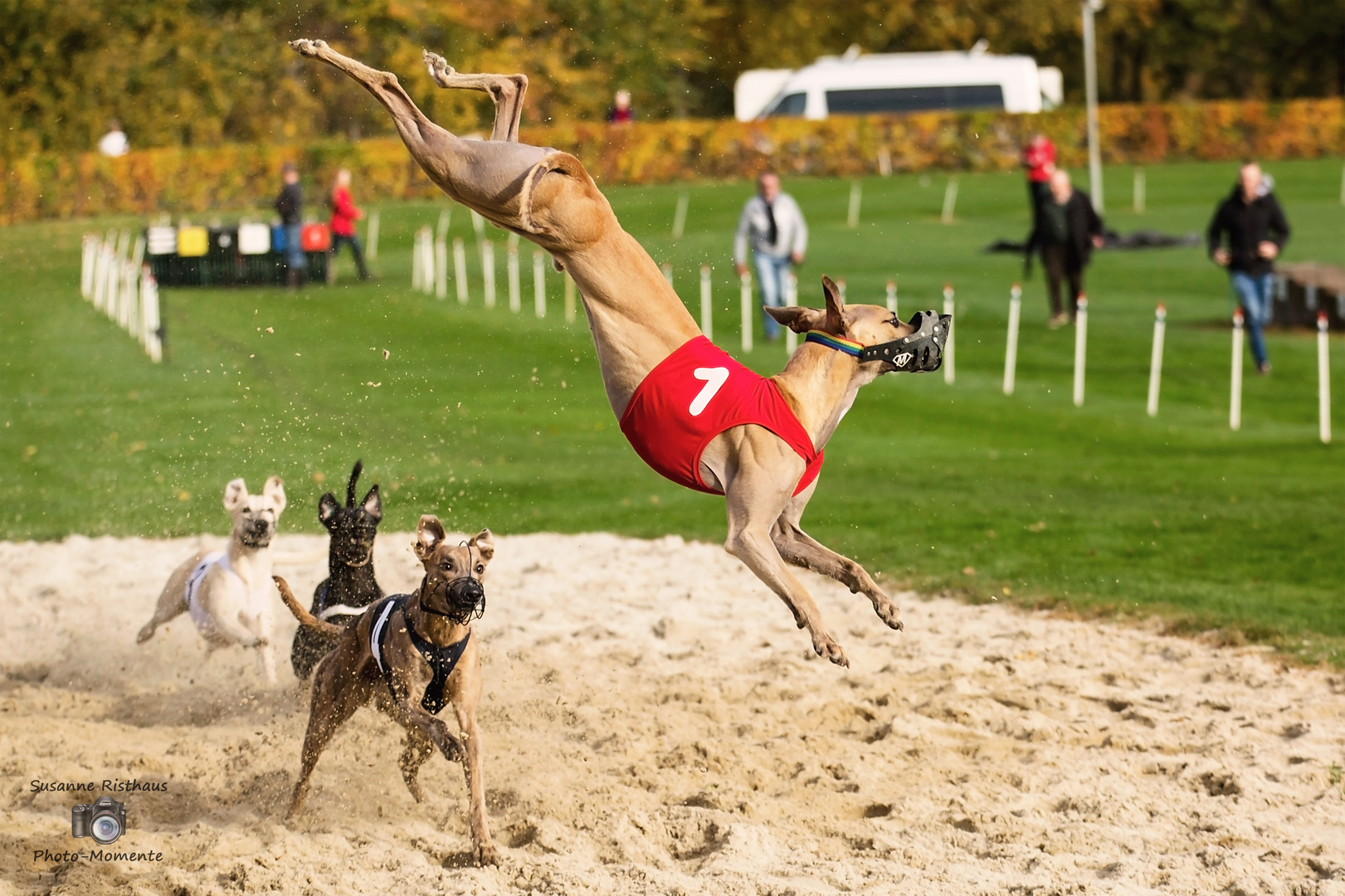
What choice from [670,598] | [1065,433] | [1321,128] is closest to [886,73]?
[1321,128]

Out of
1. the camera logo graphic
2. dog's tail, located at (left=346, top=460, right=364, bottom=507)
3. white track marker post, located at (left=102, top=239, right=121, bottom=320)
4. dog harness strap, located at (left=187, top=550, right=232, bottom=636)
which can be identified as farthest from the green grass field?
the camera logo graphic

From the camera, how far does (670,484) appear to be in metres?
14.8

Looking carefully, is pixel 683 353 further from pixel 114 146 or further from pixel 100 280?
pixel 114 146

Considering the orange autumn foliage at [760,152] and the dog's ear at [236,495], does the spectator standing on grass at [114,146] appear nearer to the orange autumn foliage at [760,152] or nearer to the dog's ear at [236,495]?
the orange autumn foliage at [760,152]

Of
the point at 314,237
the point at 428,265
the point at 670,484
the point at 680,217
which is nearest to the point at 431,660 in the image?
the point at 680,217

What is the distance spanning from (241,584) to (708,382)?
13.4 ft

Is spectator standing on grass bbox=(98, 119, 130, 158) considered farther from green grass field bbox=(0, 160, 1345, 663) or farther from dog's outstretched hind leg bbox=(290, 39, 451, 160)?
dog's outstretched hind leg bbox=(290, 39, 451, 160)

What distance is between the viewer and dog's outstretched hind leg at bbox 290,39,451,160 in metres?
6.02

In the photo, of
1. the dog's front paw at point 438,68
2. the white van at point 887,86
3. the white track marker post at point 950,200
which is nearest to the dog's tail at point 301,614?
the dog's front paw at point 438,68

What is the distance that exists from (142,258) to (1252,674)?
21003mm

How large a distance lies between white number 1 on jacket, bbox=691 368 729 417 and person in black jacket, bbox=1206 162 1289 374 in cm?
1433

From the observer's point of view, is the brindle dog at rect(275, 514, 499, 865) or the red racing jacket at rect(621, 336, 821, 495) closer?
the red racing jacket at rect(621, 336, 821, 495)

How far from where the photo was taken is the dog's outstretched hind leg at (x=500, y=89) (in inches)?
249

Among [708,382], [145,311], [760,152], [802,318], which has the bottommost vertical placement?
[145,311]
